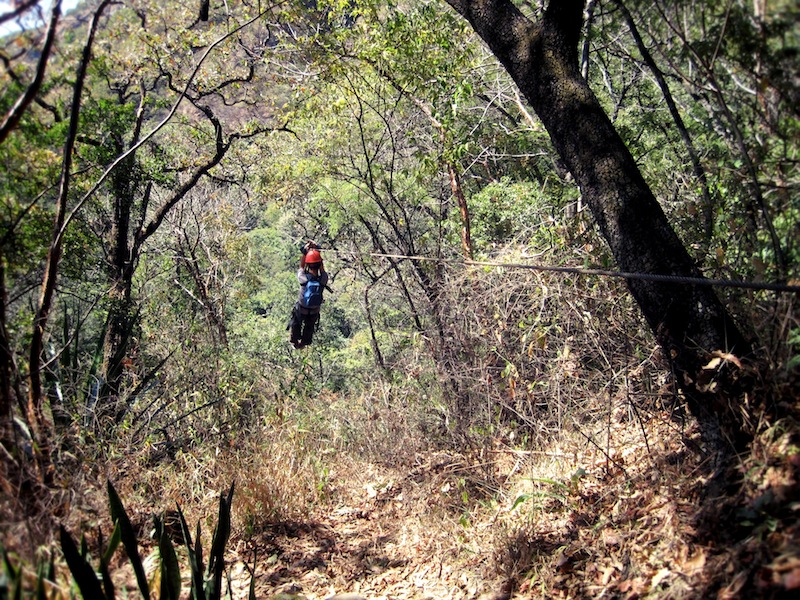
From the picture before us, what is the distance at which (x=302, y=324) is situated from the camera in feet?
35.1

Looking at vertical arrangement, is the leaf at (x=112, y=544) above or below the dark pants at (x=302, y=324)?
below

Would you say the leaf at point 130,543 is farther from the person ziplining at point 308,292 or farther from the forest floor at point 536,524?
the person ziplining at point 308,292

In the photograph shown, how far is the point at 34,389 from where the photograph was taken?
3002 millimetres

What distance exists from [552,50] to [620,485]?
8.62 feet

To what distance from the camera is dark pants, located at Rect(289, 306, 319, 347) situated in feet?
33.0

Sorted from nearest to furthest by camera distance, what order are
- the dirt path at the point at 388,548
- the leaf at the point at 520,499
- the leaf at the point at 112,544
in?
the leaf at the point at 112,544, the leaf at the point at 520,499, the dirt path at the point at 388,548

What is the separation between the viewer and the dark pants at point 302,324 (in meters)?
10.1

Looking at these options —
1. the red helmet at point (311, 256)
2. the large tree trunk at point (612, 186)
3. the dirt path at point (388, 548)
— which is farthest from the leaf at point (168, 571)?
the red helmet at point (311, 256)

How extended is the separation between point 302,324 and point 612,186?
25.7 ft

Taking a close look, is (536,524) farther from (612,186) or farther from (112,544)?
(112,544)

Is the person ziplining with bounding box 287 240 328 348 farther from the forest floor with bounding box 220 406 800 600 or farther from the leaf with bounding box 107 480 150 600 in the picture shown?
the leaf with bounding box 107 480 150 600

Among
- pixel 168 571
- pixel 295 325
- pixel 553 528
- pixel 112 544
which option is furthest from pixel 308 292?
pixel 112 544

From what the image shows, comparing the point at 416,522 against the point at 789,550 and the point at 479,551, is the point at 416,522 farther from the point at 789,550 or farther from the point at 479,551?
the point at 789,550

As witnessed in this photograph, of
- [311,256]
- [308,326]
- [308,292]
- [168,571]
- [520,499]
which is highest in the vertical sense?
[311,256]
